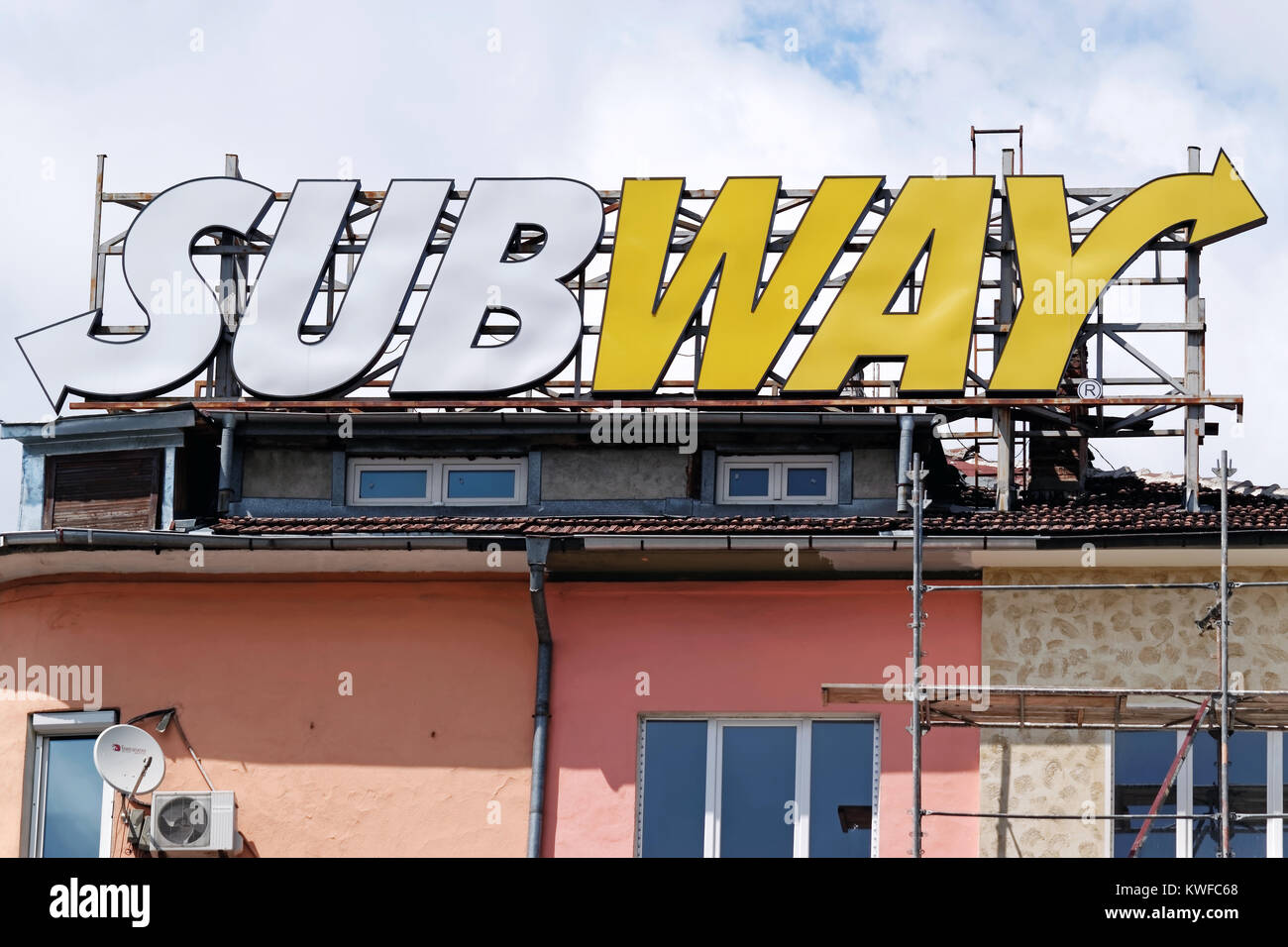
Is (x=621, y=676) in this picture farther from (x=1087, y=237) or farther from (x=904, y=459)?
(x=1087, y=237)

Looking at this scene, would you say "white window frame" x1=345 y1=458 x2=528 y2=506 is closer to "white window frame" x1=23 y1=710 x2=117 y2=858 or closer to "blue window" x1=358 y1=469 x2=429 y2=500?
"blue window" x1=358 y1=469 x2=429 y2=500

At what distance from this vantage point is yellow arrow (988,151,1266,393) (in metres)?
25.5

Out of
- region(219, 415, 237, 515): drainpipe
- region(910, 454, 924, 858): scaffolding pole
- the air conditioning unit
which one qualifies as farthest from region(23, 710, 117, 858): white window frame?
region(910, 454, 924, 858): scaffolding pole

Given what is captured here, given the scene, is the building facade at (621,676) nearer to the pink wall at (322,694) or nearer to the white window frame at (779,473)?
the pink wall at (322,694)

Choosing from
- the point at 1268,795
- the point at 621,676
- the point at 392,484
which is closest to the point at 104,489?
the point at 392,484

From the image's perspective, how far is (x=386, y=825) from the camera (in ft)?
70.5

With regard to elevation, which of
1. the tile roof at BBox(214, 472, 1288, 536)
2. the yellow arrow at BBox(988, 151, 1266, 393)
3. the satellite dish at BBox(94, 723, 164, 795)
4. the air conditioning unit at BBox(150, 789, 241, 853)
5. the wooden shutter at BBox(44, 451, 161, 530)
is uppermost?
the yellow arrow at BBox(988, 151, 1266, 393)

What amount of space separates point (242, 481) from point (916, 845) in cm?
914

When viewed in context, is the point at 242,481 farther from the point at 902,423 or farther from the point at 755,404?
the point at 902,423

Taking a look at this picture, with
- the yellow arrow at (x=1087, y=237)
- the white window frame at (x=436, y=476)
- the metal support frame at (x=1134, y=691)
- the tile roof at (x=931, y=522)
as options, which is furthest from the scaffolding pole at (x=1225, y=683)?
the white window frame at (x=436, y=476)

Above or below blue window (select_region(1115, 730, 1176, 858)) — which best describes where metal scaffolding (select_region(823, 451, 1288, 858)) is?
above

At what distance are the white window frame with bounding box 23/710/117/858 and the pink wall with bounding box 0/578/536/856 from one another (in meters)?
0.13
